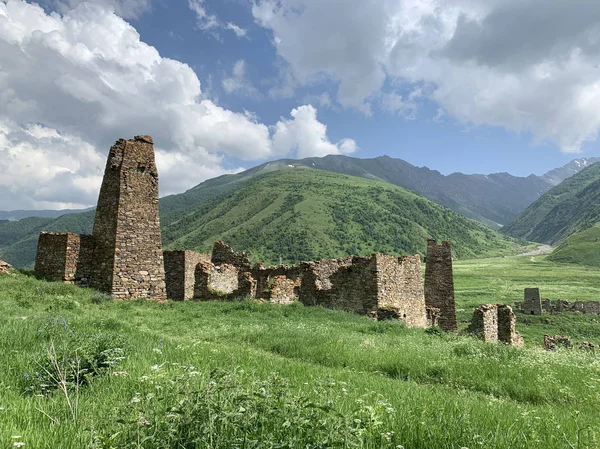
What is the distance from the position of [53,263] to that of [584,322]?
48.9 m

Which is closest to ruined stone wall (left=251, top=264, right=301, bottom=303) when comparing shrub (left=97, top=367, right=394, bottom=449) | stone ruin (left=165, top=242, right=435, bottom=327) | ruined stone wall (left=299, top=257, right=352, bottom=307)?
stone ruin (left=165, top=242, right=435, bottom=327)

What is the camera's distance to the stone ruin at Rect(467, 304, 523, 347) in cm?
1931

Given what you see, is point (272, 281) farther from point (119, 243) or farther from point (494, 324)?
point (494, 324)


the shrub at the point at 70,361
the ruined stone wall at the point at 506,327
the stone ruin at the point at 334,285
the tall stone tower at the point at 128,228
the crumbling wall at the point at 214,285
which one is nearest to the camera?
the shrub at the point at 70,361

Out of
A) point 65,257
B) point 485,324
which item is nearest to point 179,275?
point 65,257

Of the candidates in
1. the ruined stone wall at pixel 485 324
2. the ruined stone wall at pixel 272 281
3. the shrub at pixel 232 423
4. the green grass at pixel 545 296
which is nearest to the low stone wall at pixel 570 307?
the green grass at pixel 545 296

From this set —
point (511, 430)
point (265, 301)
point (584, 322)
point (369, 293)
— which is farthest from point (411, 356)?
point (584, 322)

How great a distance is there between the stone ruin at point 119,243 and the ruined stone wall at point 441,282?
53.7ft

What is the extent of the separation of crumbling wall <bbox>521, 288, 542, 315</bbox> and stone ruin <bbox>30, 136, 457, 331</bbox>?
2978 cm

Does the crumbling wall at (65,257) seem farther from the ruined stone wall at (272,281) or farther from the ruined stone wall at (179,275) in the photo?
the ruined stone wall at (272,281)

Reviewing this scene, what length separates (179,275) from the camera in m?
24.0

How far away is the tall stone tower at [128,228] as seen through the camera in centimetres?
1775

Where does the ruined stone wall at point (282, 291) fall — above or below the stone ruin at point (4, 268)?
below

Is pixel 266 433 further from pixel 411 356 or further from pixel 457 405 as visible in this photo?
pixel 411 356
